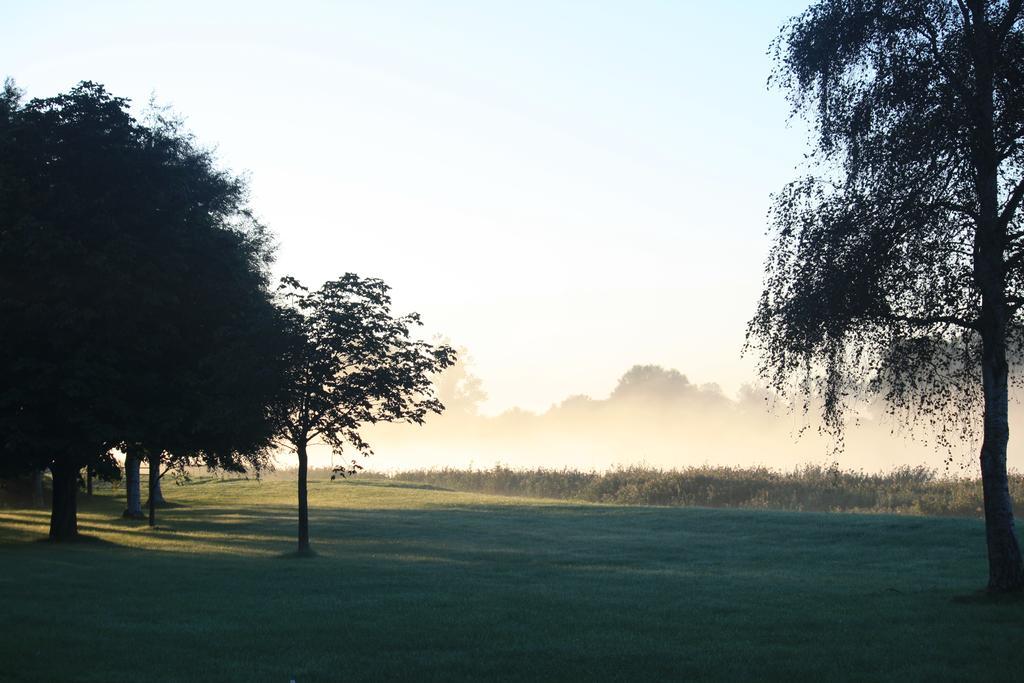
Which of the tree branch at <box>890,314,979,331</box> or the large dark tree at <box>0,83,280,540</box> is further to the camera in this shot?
the large dark tree at <box>0,83,280,540</box>

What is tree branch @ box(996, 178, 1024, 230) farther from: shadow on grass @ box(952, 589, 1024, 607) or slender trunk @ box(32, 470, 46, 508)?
slender trunk @ box(32, 470, 46, 508)

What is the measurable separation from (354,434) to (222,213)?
23.6 m

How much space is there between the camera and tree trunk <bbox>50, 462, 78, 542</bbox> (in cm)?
3875

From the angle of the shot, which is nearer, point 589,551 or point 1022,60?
point 1022,60

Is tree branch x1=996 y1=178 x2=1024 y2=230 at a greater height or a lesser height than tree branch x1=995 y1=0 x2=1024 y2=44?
lesser

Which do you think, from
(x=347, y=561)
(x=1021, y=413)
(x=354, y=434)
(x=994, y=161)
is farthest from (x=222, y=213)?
(x=1021, y=413)

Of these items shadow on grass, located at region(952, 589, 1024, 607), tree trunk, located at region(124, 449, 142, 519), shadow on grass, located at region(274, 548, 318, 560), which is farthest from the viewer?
tree trunk, located at region(124, 449, 142, 519)

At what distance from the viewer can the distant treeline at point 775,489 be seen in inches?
1916

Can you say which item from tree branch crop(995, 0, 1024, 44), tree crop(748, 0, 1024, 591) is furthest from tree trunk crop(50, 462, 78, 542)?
tree branch crop(995, 0, 1024, 44)

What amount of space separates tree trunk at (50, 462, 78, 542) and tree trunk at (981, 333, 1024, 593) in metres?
30.2

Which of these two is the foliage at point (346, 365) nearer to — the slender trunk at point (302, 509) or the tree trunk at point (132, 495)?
the slender trunk at point (302, 509)

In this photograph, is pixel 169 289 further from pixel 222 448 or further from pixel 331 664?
pixel 331 664

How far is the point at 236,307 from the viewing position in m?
40.3

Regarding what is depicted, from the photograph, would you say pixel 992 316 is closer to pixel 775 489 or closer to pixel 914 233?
pixel 914 233
